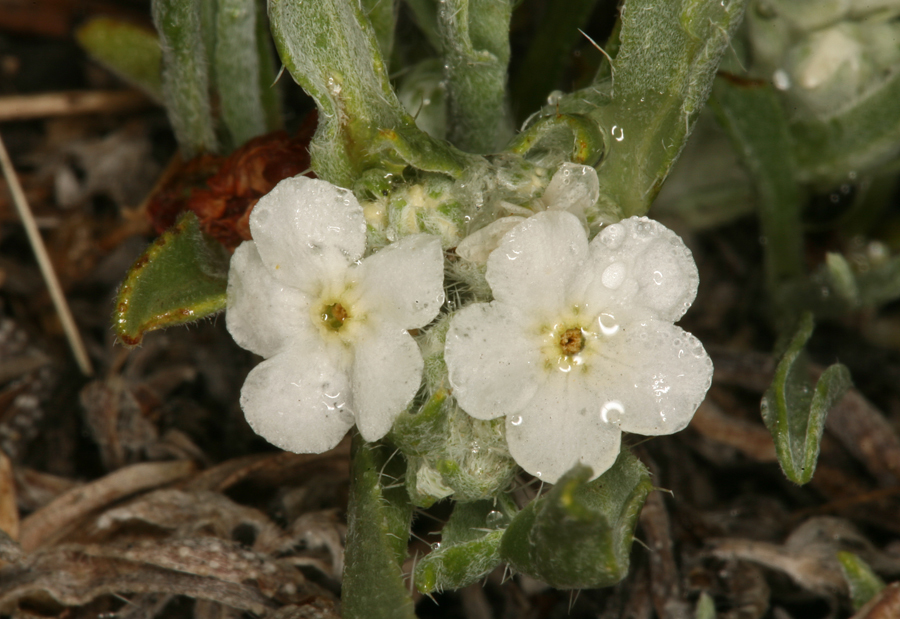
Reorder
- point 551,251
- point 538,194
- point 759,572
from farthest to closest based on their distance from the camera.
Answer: point 759,572, point 538,194, point 551,251

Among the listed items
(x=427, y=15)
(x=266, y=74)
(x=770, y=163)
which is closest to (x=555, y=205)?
(x=427, y=15)

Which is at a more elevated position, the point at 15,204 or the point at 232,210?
the point at 232,210

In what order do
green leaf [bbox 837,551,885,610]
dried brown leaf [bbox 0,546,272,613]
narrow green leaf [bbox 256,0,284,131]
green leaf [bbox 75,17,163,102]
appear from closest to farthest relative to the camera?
dried brown leaf [bbox 0,546,272,613] < green leaf [bbox 837,551,885,610] < narrow green leaf [bbox 256,0,284,131] < green leaf [bbox 75,17,163,102]

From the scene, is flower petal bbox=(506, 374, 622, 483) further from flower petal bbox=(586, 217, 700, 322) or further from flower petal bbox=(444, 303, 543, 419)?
flower petal bbox=(586, 217, 700, 322)

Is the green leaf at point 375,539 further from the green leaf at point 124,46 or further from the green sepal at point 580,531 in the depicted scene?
the green leaf at point 124,46

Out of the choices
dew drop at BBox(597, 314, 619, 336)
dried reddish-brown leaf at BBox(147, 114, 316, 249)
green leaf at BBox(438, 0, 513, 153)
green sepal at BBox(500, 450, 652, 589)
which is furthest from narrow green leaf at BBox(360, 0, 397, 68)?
green sepal at BBox(500, 450, 652, 589)

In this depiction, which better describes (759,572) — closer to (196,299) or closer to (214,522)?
(214,522)

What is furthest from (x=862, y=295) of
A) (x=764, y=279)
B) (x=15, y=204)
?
(x=15, y=204)
